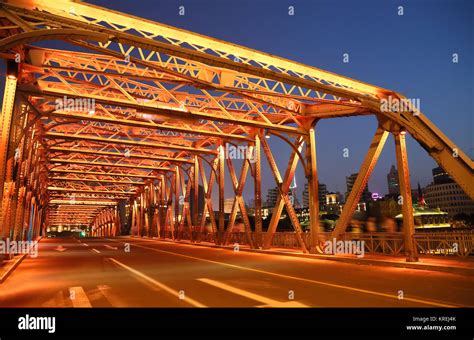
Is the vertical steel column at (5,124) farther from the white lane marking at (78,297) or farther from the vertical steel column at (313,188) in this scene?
the vertical steel column at (313,188)

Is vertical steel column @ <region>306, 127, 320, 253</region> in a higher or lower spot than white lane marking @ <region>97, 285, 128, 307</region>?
higher

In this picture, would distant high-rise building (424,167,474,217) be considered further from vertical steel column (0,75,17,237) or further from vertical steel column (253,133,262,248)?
vertical steel column (0,75,17,237)

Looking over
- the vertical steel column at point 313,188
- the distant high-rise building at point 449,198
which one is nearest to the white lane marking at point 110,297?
the vertical steel column at point 313,188

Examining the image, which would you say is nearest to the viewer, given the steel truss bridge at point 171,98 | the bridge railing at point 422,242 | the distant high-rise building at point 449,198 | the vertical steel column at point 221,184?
the steel truss bridge at point 171,98

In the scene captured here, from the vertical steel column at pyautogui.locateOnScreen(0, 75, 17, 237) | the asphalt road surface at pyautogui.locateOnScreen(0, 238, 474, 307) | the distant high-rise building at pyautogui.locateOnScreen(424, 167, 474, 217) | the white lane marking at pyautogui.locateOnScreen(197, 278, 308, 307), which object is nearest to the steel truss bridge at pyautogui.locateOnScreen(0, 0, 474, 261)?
the vertical steel column at pyautogui.locateOnScreen(0, 75, 17, 237)

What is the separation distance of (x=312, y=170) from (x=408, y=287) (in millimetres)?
12212

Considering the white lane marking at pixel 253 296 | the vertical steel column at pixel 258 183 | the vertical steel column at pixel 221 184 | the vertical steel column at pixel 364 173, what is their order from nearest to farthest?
the white lane marking at pixel 253 296
the vertical steel column at pixel 364 173
the vertical steel column at pixel 258 183
the vertical steel column at pixel 221 184

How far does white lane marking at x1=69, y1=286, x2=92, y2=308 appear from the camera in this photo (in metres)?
7.67

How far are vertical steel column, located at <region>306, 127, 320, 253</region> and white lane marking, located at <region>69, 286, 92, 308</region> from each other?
1361 cm

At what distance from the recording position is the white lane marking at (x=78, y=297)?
767cm

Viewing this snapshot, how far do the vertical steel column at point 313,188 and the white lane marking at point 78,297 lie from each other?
13.6 meters

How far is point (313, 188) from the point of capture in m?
21.2

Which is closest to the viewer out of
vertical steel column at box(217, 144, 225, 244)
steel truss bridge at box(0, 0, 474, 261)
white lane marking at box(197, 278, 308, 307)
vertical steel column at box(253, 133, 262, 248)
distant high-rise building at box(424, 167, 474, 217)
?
white lane marking at box(197, 278, 308, 307)

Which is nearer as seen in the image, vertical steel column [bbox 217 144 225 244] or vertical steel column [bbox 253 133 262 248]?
→ vertical steel column [bbox 253 133 262 248]
